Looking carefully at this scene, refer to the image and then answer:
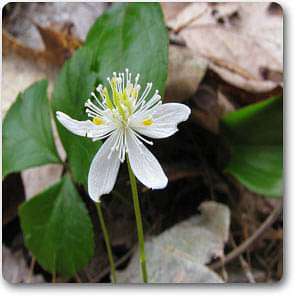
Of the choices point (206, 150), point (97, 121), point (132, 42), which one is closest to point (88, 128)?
point (97, 121)

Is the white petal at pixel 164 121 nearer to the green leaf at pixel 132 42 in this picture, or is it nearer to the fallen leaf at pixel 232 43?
the green leaf at pixel 132 42

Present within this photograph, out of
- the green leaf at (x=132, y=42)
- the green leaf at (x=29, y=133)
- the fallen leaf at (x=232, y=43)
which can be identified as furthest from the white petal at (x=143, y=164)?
the fallen leaf at (x=232, y=43)

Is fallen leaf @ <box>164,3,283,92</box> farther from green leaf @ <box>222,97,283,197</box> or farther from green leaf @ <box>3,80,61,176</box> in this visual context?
green leaf @ <box>3,80,61,176</box>

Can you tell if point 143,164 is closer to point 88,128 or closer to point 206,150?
point 88,128

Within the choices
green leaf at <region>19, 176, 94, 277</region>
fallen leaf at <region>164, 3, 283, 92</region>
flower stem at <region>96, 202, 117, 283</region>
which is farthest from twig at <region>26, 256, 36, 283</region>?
fallen leaf at <region>164, 3, 283, 92</region>

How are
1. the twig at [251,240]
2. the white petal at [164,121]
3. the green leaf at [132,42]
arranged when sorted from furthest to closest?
the twig at [251,240]
the green leaf at [132,42]
the white petal at [164,121]
